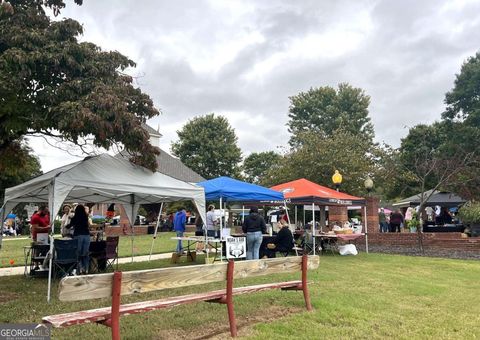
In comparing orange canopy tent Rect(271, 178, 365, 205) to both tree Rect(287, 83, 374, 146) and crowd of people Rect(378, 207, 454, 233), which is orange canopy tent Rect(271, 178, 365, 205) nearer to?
crowd of people Rect(378, 207, 454, 233)

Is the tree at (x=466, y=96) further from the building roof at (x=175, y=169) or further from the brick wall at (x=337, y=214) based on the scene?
the building roof at (x=175, y=169)

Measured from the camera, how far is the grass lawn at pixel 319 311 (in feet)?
18.5

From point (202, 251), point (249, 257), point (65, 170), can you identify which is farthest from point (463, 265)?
point (65, 170)

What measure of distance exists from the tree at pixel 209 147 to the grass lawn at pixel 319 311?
1319 inches

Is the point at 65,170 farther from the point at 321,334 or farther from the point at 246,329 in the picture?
the point at 321,334

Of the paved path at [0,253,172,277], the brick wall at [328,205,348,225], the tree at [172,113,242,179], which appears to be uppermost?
the tree at [172,113,242,179]

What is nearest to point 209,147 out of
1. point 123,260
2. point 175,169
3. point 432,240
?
point 175,169

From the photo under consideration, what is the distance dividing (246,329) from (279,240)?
760 cm

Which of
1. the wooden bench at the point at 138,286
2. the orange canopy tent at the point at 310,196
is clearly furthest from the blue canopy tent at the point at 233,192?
the wooden bench at the point at 138,286

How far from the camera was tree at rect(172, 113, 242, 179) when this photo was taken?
43969mm

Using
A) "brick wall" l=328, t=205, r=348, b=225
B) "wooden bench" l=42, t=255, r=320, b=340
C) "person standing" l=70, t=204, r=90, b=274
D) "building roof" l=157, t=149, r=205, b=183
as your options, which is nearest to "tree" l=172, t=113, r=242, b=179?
"building roof" l=157, t=149, r=205, b=183

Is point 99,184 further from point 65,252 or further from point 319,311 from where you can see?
point 319,311

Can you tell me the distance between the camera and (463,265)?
13.3 metres

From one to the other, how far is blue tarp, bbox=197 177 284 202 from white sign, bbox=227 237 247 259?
1425 millimetres
